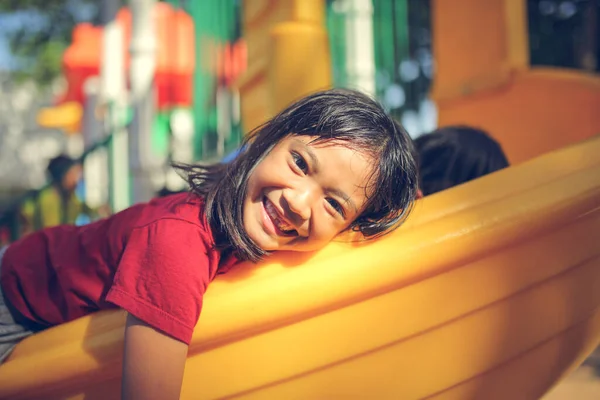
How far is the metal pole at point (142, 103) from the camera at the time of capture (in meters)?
3.67

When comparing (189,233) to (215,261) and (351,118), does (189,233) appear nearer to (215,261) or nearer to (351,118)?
(215,261)

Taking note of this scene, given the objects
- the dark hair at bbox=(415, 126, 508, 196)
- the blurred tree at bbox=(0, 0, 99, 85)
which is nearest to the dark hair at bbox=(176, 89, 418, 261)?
the dark hair at bbox=(415, 126, 508, 196)

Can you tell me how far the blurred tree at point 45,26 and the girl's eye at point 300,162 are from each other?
8.25 meters

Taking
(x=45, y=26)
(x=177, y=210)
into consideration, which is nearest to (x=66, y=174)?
(x=177, y=210)

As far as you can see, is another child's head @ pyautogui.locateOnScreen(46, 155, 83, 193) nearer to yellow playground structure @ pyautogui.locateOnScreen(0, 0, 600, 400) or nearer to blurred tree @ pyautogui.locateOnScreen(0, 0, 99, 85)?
yellow playground structure @ pyautogui.locateOnScreen(0, 0, 600, 400)

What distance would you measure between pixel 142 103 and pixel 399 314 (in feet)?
9.87

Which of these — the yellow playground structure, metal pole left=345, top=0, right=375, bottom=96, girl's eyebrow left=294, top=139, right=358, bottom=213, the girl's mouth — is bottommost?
the yellow playground structure

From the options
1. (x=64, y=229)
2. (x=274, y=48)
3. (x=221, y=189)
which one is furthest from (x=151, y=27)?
(x=221, y=189)

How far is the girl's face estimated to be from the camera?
1.11 meters

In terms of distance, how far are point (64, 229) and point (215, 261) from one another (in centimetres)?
57

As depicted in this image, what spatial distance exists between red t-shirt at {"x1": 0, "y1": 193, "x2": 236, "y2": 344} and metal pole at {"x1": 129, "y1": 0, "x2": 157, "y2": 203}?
7.20ft

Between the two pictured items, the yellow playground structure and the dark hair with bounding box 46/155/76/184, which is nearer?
the yellow playground structure

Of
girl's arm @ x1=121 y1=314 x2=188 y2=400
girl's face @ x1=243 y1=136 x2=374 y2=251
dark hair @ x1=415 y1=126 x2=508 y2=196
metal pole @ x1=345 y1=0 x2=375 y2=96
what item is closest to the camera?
girl's arm @ x1=121 y1=314 x2=188 y2=400

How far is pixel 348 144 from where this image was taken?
1131 millimetres
